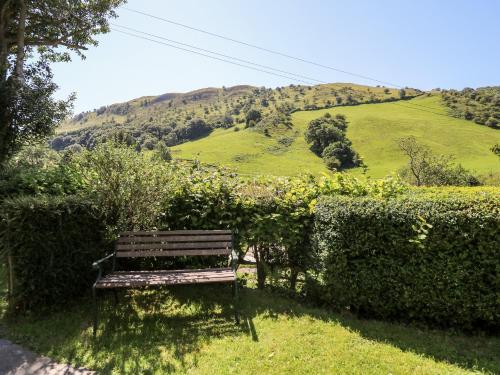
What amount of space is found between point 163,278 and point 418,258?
13.0ft

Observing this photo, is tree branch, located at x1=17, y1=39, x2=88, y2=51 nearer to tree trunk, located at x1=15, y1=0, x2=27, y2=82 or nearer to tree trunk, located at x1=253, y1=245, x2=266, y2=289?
tree trunk, located at x1=15, y1=0, x2=27, y2=82

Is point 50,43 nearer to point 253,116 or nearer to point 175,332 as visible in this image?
point 175,332

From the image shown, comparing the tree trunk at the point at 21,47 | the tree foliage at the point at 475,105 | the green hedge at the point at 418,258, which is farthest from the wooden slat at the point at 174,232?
the tree foliage at the point at 475,105

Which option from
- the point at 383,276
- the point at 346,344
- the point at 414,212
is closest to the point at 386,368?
the point at 346,344

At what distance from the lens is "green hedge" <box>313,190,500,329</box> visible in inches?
200

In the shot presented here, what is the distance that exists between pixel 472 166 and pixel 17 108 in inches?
2945

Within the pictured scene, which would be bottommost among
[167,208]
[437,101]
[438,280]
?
[438,280]

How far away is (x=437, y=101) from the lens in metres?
114

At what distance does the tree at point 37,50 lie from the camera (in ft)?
36.4

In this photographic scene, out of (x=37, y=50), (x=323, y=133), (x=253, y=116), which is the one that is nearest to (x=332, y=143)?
(x=323, y=133)

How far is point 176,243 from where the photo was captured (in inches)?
252

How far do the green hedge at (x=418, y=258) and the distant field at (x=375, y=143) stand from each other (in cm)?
6147

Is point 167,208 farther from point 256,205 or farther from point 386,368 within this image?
point 386,368

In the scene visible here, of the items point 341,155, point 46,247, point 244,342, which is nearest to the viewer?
point 244,342
